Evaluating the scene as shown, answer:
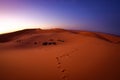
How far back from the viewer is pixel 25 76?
509cm

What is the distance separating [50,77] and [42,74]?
1.28ft

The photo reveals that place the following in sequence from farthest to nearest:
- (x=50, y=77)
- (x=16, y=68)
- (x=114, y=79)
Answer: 1. (x=16, y=68)
2. (x=50, y=77)
3. (x=114, y=79)

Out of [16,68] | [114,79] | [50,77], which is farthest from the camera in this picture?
[16,68]

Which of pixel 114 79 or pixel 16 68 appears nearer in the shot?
pixel 114 79

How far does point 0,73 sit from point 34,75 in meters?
1.20

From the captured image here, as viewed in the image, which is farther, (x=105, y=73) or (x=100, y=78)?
(x=105, y=73)

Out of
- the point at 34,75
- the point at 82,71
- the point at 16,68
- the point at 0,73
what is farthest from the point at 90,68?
the point at 0,73

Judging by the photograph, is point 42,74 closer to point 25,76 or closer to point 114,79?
point 25,76

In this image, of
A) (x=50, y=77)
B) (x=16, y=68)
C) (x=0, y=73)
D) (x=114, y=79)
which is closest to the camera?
(x=114, y=79)

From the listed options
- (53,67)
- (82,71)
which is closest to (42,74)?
(53,67)

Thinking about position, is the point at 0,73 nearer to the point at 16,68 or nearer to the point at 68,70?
the point at 16,68

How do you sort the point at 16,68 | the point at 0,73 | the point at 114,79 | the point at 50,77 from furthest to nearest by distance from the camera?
the point at 16,68, the point at 0,73, the point at 50,77, the point at 114,79

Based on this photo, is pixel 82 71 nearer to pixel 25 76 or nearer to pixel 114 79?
pixel 114 79

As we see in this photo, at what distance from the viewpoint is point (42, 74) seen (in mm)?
5273
